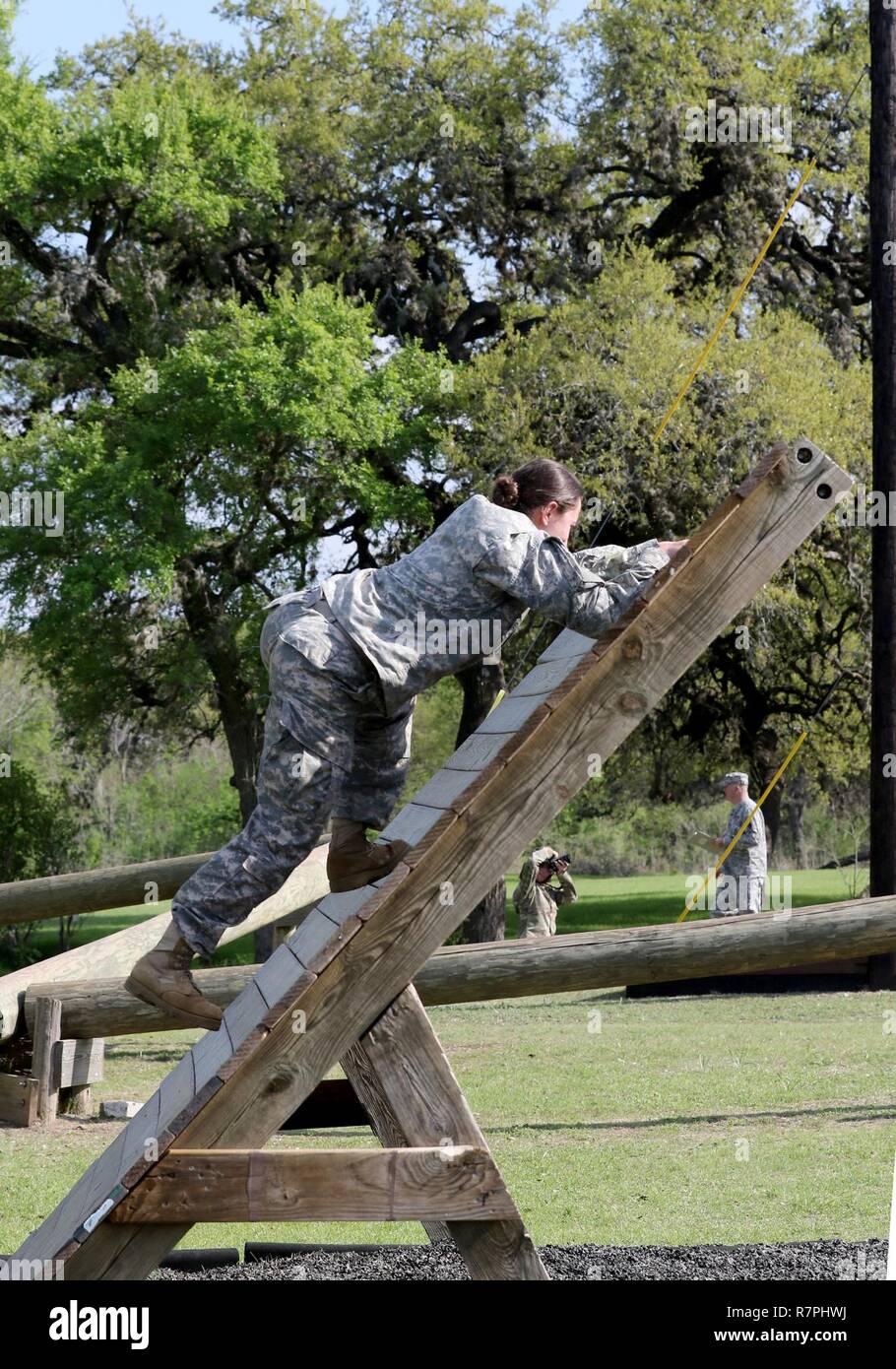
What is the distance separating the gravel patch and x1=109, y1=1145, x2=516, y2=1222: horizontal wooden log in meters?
1.74

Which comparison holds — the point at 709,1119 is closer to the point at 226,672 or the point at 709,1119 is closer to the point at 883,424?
the point at 883,424

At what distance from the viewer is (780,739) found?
83.4 ft

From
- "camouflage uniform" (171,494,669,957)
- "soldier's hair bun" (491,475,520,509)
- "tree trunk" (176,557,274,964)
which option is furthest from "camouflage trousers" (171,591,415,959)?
"tree trunk" (176,557,274,964)

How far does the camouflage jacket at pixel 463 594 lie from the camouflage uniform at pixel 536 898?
1484 centimetres

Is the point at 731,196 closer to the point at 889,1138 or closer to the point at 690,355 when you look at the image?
the point at 690,355

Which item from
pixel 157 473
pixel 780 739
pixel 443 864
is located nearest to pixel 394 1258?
pixel 443 864

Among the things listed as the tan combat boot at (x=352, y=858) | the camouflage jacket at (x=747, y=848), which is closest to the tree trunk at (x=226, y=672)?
the camouflage jacket at (x=747, y=848)

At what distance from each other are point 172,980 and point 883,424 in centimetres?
1285

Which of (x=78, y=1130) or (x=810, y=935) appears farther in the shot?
(x=78, y=1130)

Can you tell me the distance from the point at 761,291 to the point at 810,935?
18.6m

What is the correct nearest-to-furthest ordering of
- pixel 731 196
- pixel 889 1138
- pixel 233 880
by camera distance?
pixel 233 880, pixel 889 1138, pixel 731 196

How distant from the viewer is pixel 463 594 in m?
3.87

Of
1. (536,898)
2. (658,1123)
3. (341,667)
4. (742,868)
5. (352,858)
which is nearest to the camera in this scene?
(341,667)

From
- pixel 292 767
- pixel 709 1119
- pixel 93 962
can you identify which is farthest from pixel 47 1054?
pixel 292 767
